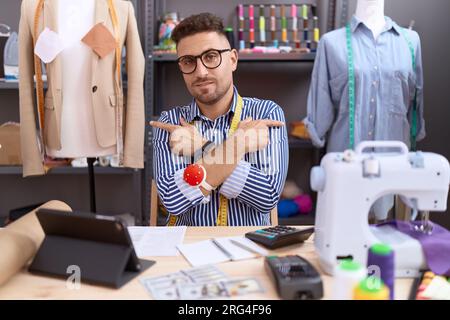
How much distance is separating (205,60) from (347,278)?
1.14m

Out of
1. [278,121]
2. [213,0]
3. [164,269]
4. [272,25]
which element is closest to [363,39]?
[272,25]

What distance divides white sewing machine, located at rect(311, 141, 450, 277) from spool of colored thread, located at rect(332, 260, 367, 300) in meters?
0.22

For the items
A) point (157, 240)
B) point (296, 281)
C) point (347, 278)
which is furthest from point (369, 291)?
point (157, 240)

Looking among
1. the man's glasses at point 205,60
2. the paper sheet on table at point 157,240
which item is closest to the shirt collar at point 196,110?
the man's glasses at point 205,60

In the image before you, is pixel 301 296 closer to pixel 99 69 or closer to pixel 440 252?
pixel 440 252

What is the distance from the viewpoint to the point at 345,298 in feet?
2.95

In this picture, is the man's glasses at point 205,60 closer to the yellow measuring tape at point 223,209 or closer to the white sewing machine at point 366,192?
the yellow measuring tape at point 223,209

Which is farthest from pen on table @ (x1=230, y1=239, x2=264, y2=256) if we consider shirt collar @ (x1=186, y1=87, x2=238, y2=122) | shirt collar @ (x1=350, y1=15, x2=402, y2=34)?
shirt collar @ (x1=350, y1=15, x2=402, y2=34)

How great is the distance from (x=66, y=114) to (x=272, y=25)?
1.53m

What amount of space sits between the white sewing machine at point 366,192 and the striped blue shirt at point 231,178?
0.53m

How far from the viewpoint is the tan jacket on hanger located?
2.32 meters

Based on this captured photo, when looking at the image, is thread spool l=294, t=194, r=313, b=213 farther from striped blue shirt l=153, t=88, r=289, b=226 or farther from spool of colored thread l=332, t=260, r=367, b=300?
spool of colored thread l=332, t=260, r=367, b=300

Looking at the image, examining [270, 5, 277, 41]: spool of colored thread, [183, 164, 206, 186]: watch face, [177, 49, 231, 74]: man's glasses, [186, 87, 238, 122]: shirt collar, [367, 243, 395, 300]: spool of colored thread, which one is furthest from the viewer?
[270, 5, 277, 41]: spool of colored thread

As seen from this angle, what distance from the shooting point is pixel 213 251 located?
131 centimetres
